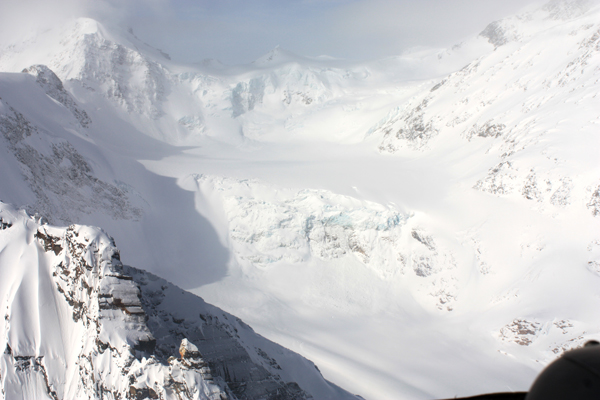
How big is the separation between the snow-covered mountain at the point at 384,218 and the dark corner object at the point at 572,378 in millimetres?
7716

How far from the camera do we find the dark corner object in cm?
203

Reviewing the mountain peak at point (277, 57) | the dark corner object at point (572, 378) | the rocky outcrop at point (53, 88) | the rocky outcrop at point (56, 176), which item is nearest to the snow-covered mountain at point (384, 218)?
the rocky outcrop at point (56, 176)

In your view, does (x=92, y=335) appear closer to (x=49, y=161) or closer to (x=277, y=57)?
(x=49, y=161)

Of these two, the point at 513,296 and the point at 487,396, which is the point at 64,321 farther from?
the point at 513,296

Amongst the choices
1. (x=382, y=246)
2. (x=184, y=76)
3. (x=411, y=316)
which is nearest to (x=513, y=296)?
(x=411, y=316)

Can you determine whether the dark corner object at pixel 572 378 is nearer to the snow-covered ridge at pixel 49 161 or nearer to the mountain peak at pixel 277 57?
the snow-covered ridge at pixel 49 161

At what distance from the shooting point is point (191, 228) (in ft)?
129

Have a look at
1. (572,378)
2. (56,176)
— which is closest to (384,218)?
(56,176)

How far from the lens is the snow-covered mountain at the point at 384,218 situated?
26266 mm

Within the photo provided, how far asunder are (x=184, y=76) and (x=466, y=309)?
66347 millimetres

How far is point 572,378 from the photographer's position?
2.10 meters

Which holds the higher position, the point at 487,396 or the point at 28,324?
the point at 28,324

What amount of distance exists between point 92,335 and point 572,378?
31.0ft

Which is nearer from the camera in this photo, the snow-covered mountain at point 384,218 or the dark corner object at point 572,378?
the dark corner object at point 572,378
